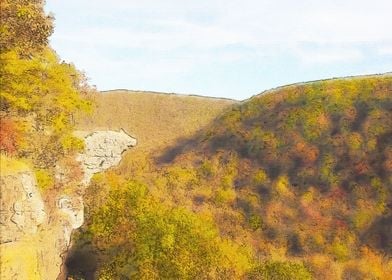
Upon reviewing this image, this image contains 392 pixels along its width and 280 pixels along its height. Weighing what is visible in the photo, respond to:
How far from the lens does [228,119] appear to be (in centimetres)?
13475

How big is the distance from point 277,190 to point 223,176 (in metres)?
12.5

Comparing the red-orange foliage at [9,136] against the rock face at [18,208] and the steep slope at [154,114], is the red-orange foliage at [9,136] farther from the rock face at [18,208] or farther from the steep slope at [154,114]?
the steep slope at [154,114]

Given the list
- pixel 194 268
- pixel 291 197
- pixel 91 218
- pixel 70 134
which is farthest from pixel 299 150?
pixel 70 134

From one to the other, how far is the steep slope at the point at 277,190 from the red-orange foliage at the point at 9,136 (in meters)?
23.2

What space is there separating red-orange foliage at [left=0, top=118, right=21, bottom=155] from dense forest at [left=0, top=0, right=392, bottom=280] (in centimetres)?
8

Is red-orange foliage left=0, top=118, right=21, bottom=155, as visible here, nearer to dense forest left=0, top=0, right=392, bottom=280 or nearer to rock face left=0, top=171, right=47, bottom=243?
dense forest left=0, top=0, right=392, bottom=280

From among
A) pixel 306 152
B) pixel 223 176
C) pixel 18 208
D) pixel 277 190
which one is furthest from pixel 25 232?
pixel 306 152

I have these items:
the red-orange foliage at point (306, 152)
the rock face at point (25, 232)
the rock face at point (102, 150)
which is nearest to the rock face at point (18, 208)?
the rock face at point (25, 232)

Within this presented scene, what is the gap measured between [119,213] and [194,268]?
1246 cm

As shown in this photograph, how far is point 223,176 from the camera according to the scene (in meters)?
110

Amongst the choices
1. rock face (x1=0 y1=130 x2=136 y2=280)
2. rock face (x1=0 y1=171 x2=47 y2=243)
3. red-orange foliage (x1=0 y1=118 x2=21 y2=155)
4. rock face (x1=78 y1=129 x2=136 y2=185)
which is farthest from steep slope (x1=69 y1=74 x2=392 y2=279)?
rock face (x1=0 y1=171 x2=47 y2=243)

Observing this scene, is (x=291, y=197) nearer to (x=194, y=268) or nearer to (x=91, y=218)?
(x=91, y=218)

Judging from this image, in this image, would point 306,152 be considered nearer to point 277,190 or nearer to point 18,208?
point 277,190

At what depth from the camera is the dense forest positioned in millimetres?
29391
